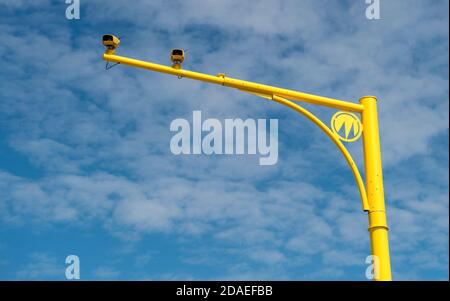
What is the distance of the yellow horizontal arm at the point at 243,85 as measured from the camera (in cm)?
1173

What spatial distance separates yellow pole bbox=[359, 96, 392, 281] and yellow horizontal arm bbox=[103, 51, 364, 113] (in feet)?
0.74

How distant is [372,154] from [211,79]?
291cm

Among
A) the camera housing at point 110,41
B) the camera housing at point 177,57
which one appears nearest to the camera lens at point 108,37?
the camera housing at point 110,41

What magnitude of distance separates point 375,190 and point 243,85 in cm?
276

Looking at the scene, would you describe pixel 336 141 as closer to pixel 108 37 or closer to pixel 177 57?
pixel 177 57

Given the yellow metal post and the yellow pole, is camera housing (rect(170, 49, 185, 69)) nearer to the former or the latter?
the yellow metal post

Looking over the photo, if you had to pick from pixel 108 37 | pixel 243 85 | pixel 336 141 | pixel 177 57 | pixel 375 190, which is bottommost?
pixel 375 190

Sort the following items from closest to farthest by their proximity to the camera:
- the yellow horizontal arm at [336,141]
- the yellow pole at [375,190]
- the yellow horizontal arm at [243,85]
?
the yellow pole at [375,190] → the yellow horizontal arm at [336,141] → the yellow horizontal arm at [243,85]

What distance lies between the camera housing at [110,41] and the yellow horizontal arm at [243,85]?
121mm

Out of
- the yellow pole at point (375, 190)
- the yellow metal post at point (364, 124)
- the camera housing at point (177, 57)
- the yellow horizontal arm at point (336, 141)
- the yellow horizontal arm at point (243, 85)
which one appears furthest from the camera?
the camera housing at point (177, 57)

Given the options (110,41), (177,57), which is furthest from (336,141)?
(110,41)

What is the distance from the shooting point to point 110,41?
12.1 meters

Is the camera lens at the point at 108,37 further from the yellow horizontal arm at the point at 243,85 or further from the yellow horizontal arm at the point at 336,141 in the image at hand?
the yellow horizontal arm at the point at 336,141
